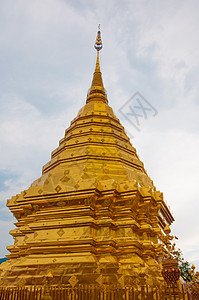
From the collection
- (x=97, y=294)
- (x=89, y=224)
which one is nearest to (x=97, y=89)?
(x=89, y=224)

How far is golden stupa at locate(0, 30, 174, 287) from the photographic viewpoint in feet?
25.4

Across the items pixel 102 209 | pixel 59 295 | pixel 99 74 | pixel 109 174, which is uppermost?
pixel 99 74

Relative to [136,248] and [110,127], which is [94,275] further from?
[110,127]

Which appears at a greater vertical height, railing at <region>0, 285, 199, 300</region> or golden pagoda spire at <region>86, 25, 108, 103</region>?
golden pagoda spire at <region>86, 25, 108, 103</region>

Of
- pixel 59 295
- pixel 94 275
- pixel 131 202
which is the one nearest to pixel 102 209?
pixel 131 202

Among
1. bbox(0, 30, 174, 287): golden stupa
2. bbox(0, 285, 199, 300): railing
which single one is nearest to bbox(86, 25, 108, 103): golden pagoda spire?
bbox(0, 30, 174, 287): golden stupa

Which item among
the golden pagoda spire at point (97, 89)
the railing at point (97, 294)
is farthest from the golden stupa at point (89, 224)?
the golden pagoda spire at point (97, 89)

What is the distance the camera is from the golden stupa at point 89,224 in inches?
304

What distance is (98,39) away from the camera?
17.8 meters

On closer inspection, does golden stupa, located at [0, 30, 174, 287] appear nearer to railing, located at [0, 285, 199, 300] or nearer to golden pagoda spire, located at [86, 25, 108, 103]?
railing, located at [0, 285, 199, 300]

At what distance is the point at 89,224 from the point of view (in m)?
8.41

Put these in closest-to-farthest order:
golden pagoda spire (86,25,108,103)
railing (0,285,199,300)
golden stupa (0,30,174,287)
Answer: railing (0,285,199,300), golden stupa (0,30,174,287), golden pagoda spire (86,25,108,103)

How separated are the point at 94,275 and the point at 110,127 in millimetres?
6721

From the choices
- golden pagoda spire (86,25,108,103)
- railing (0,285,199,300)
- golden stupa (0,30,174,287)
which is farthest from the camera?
golden pagoda spire (86,25,108,103)
